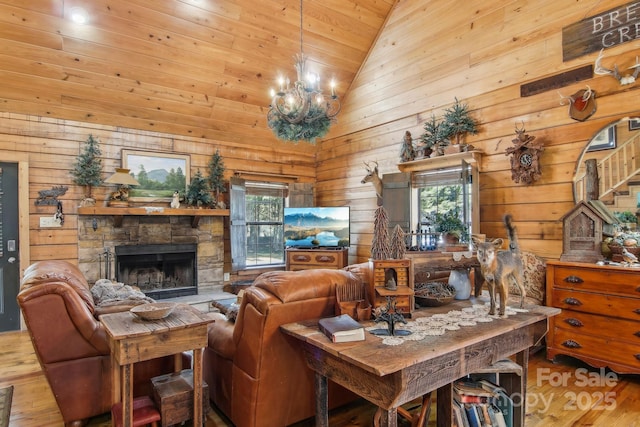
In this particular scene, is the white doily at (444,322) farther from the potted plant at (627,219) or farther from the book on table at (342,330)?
the potted plant at (627,219)

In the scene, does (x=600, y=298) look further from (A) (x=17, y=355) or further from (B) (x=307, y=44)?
(A) (x=17, y=355)

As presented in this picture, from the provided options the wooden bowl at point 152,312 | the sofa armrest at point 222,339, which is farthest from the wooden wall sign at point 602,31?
the wooden bowl at point 152,312

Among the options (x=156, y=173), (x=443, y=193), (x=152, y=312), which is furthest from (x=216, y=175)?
(x=152, y=312)

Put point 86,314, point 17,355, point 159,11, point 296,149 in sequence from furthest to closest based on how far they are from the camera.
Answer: point 296,149 → point 159,11 → point 17,355 → point 86,314

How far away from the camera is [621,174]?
3.35 m

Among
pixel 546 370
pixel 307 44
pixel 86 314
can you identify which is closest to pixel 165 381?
pixel 86 314

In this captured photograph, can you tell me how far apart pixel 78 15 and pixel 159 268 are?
339cm

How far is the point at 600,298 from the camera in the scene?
3029 mm

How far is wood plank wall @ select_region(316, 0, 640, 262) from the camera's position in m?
3.63

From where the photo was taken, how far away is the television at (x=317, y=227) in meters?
5.93

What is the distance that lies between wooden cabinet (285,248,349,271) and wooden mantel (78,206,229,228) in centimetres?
131

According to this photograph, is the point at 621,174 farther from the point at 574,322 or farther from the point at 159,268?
the point at 159,268

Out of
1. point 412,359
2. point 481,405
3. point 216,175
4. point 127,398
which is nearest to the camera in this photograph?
point 412,359

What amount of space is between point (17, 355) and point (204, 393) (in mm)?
2833
